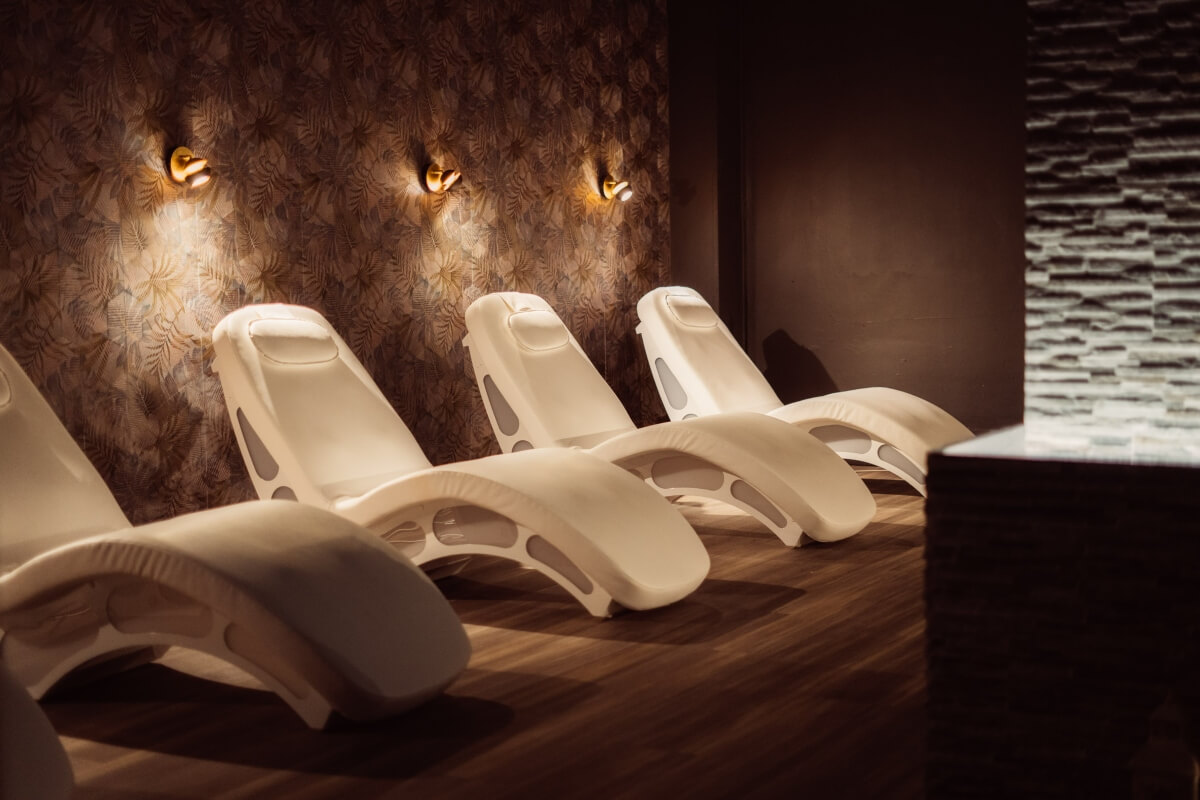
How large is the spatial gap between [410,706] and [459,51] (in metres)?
4.00

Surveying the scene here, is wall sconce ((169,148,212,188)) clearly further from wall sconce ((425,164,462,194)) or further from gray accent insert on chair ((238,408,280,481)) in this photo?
wall sconce ((425,164,462,194))

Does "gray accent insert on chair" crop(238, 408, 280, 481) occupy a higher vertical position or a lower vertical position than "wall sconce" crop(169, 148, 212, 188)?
lower

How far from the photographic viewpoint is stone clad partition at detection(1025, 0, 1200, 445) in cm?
175

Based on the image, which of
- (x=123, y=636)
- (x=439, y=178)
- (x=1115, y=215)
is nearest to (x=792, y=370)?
(x=439, y=178)

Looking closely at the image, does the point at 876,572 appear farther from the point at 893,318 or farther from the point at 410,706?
the point at 893,318

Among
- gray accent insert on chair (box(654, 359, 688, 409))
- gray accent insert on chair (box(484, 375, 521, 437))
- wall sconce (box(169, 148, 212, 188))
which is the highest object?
wall sconce (box(169, 148, 212, 188))

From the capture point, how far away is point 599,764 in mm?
2391

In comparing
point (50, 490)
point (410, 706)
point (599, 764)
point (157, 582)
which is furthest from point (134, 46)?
point (599, 764)

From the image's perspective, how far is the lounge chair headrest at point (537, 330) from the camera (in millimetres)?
5203

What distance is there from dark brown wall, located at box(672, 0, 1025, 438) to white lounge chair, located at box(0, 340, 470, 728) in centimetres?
499

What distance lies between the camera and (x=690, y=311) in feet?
20.6

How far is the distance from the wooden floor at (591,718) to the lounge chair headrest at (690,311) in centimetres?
255

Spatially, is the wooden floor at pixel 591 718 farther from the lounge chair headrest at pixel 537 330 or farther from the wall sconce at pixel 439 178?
the wall sconce at pixel 439 178

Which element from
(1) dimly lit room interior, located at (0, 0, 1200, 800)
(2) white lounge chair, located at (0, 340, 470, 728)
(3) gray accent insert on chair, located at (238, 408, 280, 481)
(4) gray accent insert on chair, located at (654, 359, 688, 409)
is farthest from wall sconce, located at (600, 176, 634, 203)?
(2) white lounge chair, located at (0, 340, 470, 728)
